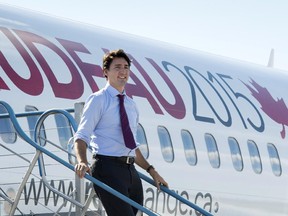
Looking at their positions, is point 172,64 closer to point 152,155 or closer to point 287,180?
point 152,155

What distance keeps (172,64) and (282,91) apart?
423 centimetres

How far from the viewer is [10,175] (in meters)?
11.4

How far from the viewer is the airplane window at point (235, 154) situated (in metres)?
16.8

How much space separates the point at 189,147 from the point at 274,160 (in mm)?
3221

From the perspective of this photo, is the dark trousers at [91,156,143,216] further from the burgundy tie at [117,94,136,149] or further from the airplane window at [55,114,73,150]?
the airplane window at [55,114,73,150]

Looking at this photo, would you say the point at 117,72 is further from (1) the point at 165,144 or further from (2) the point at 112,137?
(1) the point at 165,144

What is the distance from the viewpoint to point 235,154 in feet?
55.4

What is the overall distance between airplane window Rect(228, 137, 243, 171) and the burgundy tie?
9.18 metres

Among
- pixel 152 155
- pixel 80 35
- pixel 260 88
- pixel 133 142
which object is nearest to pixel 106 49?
pixel 80 35

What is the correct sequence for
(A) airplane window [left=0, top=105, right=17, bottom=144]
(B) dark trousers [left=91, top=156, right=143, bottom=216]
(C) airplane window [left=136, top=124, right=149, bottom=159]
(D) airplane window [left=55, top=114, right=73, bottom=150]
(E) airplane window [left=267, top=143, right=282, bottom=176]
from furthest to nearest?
(E) airplane window [left=267, top=143, right=282, bottom=176] → (C) airplane window [left=136, top=124, right=149, bottom=159] → (D) airplane window [left=55, top=114, right=73, bottom=150] → (A) airplane window [left=0, top=105, right=17, bottom=144] → (B) dark trousers [left=91, top=156, right=143, bottom=216]

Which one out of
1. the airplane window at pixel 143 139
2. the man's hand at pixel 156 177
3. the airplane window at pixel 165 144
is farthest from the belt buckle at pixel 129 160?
the airplane window at pixel 165 144

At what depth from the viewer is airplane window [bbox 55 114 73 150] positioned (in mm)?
12695

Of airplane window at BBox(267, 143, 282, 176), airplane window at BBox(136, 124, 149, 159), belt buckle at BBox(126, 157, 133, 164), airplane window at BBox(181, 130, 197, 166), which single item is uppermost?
airplane window at BBox(267, 143, 282, 176)

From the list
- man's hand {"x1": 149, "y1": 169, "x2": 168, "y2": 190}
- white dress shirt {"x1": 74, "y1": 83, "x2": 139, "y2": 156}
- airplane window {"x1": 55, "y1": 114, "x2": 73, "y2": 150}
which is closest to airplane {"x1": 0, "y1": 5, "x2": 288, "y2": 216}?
airplane window {"x1": 55, "y1": 114, "x2": 73, "y2": 150}
